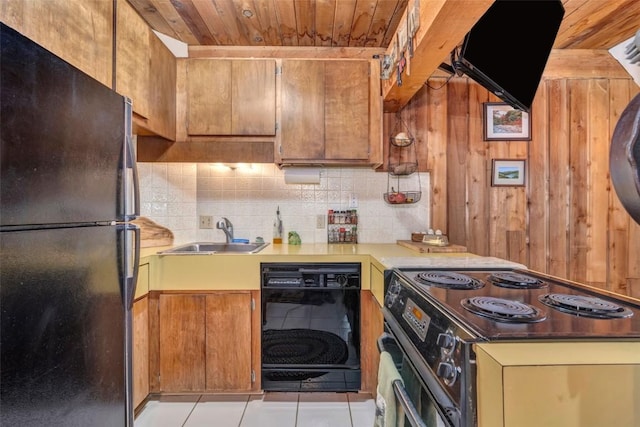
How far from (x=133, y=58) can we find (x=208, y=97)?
55cm

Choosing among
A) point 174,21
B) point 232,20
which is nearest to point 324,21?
point 232,20

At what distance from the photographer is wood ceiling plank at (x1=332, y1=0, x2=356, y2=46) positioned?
1937 mm

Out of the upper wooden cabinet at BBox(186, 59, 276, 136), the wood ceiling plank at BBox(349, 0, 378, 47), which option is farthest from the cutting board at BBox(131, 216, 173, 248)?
the wood ceiling plank at BBox(349, 0, 378, 47)

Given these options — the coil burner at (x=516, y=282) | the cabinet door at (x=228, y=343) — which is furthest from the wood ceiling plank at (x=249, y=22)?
the coil burner at (x=516, y=282)

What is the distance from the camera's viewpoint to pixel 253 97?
87.0 inches

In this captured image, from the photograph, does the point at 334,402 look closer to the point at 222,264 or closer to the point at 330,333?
the point at 330,333

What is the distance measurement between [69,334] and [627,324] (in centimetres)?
153

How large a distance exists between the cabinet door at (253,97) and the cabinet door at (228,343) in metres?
1.14

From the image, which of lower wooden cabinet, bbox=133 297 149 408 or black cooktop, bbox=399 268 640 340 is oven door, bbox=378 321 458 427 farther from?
lower wooden cabinet, bbox=133 297 149 408

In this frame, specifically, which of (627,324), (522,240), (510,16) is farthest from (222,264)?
(522,240)

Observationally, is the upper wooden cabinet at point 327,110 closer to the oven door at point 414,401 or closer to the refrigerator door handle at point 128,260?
the refrigerator door handle at point 128,260

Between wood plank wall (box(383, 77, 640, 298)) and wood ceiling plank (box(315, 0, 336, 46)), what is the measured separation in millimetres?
746

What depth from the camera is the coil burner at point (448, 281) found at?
1132 mm

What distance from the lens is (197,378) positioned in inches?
75.9
